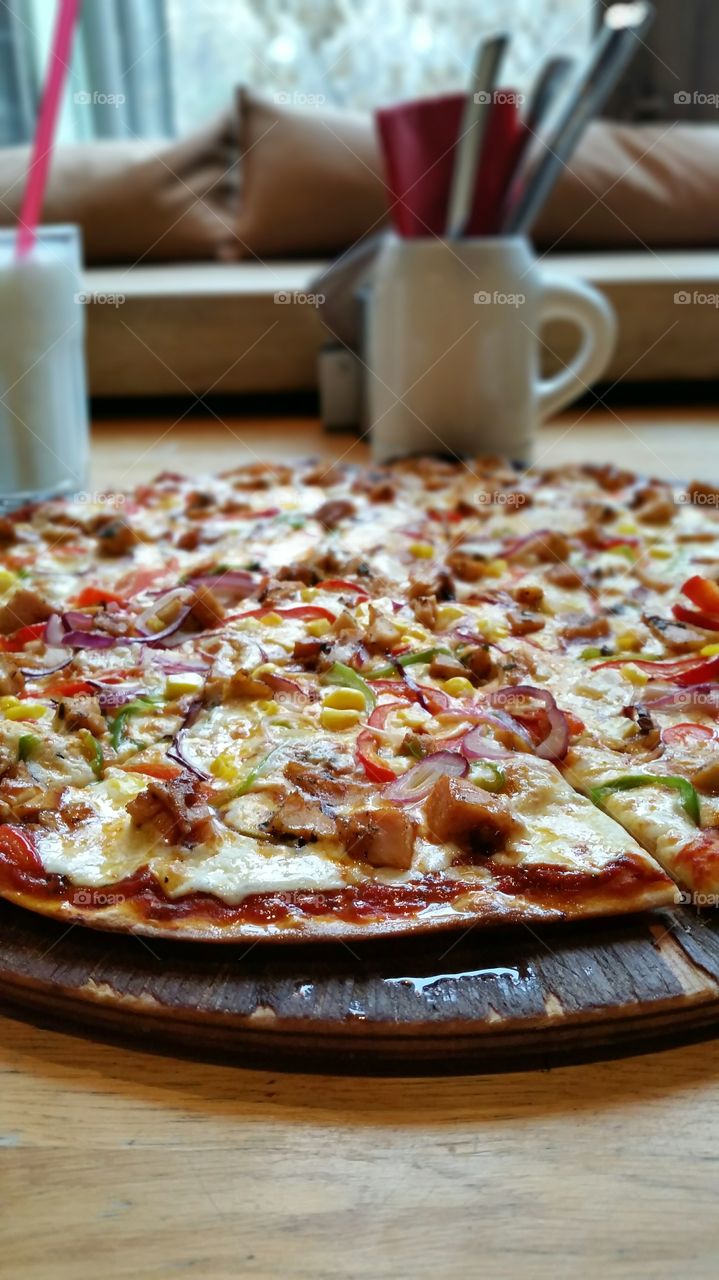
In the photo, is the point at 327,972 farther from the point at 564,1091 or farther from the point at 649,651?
the point at 649,651

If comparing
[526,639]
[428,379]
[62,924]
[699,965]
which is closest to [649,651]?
[526,639]

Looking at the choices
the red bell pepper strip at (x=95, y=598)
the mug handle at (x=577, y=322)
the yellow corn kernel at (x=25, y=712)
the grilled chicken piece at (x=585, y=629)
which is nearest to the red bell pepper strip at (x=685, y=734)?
the grilled chicken piece at (x=585, y=629)

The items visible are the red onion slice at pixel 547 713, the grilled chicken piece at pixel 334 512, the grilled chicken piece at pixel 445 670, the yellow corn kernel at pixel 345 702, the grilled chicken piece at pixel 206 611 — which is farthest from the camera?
the grilled chicken piece at pixel 334 512

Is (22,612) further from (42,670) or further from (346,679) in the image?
(346,679)

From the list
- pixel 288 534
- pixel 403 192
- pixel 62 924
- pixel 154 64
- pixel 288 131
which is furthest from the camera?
pixel 154 64

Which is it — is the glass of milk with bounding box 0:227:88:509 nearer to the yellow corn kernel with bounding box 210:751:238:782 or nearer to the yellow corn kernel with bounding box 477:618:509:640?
the yellow corn kernel with bounding box 477:618:509:640

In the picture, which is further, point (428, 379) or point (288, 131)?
point (288, 131)

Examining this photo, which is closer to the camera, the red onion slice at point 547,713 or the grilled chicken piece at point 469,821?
the grilled chicken piece at point 469,821

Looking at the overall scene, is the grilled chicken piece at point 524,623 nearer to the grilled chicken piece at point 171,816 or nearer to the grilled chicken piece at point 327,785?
the grilled chicken piece at point 327,785
